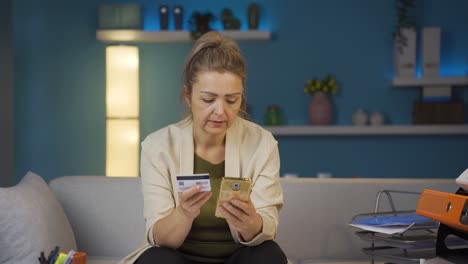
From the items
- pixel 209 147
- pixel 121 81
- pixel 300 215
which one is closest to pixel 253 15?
pixel 121 81

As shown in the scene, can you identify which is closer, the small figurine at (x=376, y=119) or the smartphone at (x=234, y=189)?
the smartphone at (x=234, y=189)

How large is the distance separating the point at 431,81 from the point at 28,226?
3742 millimetres

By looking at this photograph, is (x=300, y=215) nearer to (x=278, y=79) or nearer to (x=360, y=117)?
(x=360, y=117)

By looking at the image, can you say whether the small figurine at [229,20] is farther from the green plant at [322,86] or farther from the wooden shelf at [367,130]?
the wooden shelf at [367,130]

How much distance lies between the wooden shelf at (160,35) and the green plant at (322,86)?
0.50 m

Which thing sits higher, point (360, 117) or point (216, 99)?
point (216, 99)

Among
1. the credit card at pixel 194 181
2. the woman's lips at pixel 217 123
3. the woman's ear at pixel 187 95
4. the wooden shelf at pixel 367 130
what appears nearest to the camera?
the credit card at pixel 194 181

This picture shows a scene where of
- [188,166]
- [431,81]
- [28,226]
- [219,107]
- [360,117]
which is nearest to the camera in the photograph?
[219,107]

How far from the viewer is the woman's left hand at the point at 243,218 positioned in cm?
201

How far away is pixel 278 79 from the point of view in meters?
5.76

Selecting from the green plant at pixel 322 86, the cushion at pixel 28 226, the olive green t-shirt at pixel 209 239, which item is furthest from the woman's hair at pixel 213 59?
the green plant at pixel 322 86

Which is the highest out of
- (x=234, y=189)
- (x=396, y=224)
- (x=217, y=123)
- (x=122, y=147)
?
(x=217, y=123)

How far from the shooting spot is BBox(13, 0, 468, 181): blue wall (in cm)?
571

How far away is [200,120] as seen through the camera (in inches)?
88.8
